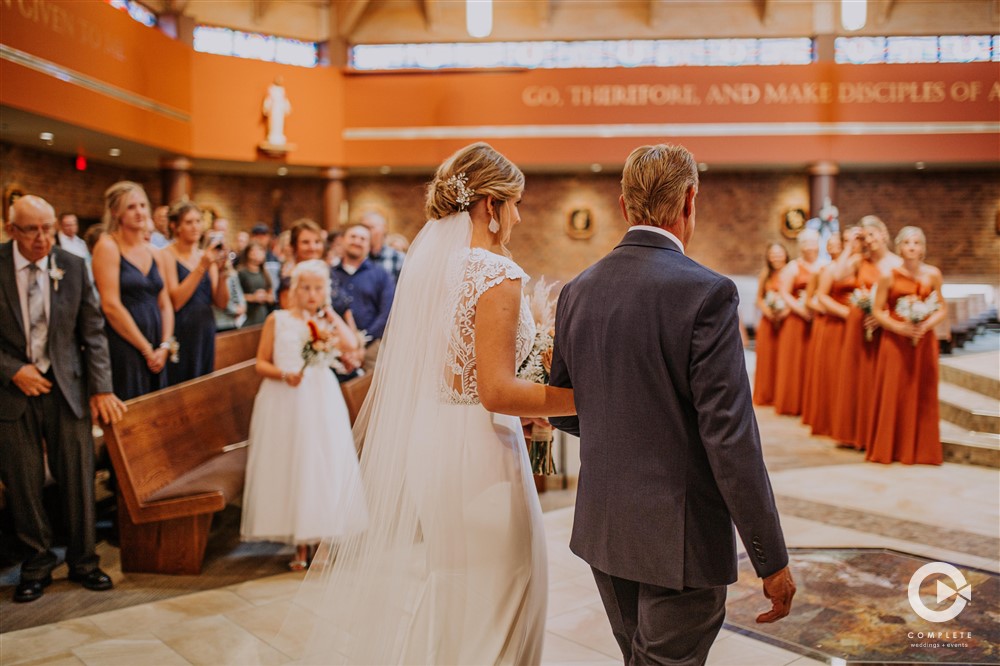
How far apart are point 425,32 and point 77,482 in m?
14.0

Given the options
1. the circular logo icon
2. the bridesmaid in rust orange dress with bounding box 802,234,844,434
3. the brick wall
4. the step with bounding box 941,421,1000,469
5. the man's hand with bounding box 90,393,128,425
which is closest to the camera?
the circular logo icon

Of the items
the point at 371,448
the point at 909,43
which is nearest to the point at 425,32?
the point at 909,43

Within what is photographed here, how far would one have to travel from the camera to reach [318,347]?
417 cm

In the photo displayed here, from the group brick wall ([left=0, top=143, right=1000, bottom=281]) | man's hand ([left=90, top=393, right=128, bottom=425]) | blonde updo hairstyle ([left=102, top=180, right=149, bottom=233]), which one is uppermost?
brick wall ([left=0, top=143, right=1000, bottom=281])

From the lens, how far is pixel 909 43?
13.3 m

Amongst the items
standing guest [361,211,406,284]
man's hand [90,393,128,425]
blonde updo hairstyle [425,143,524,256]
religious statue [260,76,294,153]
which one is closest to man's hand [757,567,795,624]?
blonde updo hairstyle [425,143,524,256]

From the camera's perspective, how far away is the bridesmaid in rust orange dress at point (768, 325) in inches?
350

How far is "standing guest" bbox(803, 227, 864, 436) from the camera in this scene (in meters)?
7.19

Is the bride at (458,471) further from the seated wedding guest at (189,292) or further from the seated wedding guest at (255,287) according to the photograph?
the seated wedding guest at (255,287)

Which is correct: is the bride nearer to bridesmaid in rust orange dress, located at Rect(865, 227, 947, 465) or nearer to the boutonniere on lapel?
the boutonniere on lapel

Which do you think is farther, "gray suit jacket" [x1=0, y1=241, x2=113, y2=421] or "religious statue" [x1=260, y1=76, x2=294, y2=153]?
"religious statue" [x1=260, y1=76, x2=294, y2=153]

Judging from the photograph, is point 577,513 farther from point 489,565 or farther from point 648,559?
point 489,565

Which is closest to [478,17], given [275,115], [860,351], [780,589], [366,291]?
[275,115]

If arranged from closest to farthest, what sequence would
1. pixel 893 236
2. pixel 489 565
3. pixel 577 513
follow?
1. pixel 577 513
2. pixel 489 565
3. pixel 893 236
